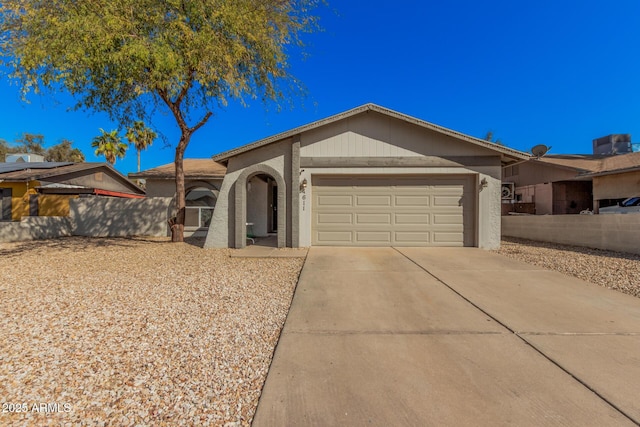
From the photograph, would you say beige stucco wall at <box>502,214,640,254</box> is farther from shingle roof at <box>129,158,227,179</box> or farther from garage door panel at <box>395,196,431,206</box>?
shingle roof at <box>129,158,227,179</box>

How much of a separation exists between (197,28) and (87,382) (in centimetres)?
907

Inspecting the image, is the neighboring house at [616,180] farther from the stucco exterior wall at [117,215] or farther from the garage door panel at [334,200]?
the stucco exterior wall at [117,215]

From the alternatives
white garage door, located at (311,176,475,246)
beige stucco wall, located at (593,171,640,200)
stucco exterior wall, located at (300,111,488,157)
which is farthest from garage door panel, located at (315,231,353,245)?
beige stucco wall, located at (593,171,640,200)

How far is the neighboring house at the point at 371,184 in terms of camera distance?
30.7 ft

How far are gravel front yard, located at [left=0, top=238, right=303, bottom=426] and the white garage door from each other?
3.57 meters

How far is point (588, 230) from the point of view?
9406 mm

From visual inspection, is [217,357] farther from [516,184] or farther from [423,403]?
[516,184]

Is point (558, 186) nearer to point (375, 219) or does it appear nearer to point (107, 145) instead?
point (375, 219)

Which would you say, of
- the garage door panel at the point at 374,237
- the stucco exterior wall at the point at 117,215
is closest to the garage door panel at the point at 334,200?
the garage door panel at the point at 374,237

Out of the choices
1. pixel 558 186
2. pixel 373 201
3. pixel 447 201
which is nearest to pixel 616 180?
pixel 558 186

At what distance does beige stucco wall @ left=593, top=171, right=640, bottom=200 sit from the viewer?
12844mm

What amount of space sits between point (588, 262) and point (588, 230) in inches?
118

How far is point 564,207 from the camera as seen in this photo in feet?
56.7

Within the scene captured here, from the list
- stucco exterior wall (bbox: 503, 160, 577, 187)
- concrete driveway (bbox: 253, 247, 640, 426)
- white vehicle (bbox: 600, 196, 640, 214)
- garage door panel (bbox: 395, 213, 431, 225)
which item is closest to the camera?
concrete driveway (bbox: 253, 247, 640, 426)
